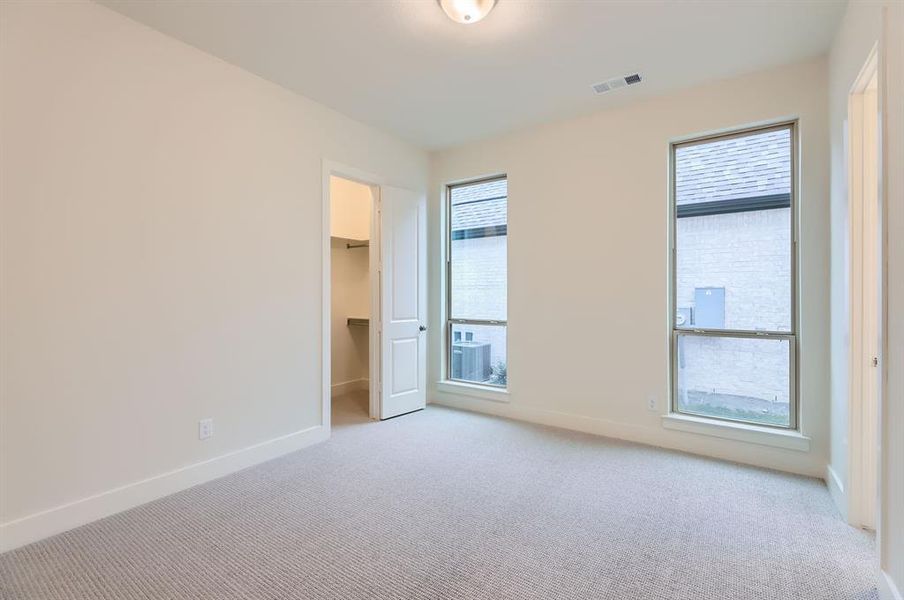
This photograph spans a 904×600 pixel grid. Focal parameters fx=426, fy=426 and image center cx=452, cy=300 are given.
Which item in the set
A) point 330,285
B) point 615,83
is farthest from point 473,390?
point 615,83

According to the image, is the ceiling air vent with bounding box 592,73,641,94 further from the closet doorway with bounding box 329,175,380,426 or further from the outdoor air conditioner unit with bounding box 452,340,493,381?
the closet doorway with bounding box 329,175,380,426

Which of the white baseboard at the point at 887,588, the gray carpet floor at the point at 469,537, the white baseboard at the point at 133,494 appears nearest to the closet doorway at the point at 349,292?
the white baseboard at the point at 133,494

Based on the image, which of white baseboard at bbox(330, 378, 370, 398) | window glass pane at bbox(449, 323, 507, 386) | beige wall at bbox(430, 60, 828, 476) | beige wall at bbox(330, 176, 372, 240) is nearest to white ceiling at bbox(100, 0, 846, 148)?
beige wall at bbox(430, 60, 828, 476)

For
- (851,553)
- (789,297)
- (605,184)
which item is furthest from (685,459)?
(605,184)

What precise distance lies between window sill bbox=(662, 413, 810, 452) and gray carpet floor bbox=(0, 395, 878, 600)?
0.75ft

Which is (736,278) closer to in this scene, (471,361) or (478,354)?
(478,354)

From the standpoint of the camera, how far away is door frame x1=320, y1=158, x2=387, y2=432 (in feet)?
12.1

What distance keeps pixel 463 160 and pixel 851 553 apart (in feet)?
13.8

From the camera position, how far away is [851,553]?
202cm

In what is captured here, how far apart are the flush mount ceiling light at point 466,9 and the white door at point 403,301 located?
208cm

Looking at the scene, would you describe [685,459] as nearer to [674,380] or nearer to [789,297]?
[674,380]

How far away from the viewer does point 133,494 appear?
2.50 m

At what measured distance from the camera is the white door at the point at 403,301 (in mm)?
4297

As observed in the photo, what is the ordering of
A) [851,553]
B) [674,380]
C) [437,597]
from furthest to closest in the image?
1. [674,380]
2. [851,553]
3. [437,597]
